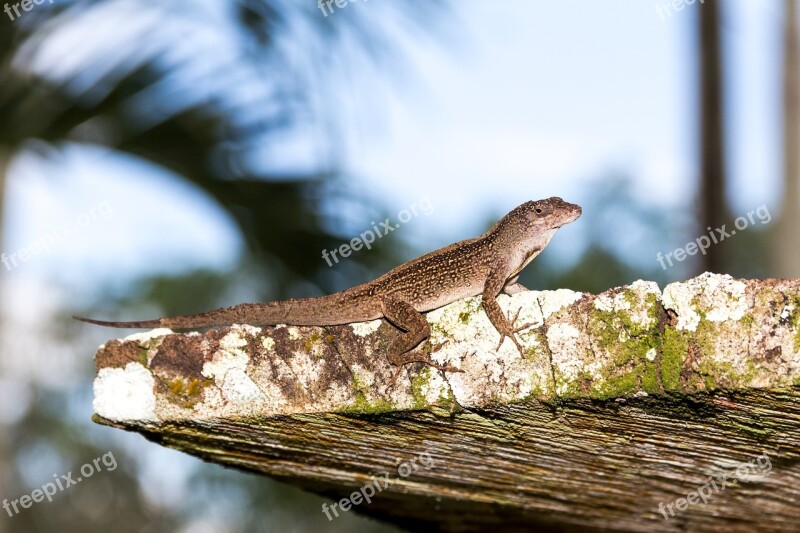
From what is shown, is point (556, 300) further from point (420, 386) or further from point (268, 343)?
point (268, 343)

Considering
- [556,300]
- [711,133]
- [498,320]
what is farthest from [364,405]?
[711,133]

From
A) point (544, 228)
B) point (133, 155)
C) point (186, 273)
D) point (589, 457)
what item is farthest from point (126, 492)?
point (589, 457)

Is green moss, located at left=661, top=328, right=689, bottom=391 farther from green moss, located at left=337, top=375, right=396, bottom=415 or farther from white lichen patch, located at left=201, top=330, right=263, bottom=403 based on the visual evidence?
white lichen patch, located at left=201, top=330, right=263, bottom=403

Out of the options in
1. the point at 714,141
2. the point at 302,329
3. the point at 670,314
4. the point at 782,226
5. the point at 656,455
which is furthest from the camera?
the point at 782,226

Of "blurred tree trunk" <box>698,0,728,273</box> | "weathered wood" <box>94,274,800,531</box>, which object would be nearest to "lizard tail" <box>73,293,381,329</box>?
"weathered wood" <box>94,274,800,531</box>

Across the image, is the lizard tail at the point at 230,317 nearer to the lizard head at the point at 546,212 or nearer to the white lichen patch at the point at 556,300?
the white lichen patch at the point at 556,300

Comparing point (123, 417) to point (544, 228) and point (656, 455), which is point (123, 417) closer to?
point (656, 455)
